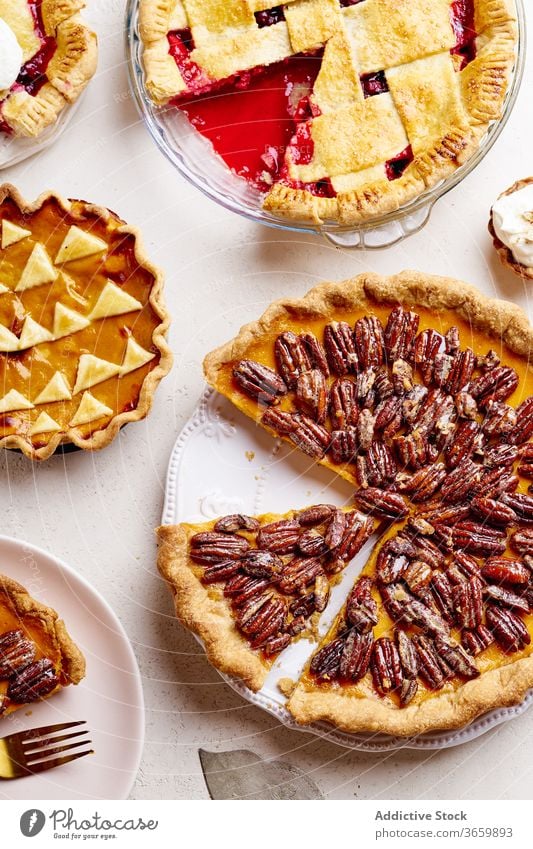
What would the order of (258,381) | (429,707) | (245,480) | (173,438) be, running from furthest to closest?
(173,438) → (245,480) → (258,381) → (429,707)

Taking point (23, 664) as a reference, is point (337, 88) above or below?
above

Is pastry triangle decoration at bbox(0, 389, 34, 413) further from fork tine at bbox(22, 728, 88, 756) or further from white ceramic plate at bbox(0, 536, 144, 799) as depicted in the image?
fork tine at bbox(22, 728, 88, 756)

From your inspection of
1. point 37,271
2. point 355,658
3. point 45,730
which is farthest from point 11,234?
point 355,658

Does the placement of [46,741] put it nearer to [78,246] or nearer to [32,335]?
[32,335]

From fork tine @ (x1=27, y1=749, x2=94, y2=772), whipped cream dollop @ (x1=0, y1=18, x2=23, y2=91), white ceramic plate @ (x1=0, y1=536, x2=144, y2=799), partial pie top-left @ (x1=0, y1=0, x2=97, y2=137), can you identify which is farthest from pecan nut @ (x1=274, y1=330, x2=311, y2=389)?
fork tine @ (x1=27, y1=749, x2=94, y2=772)
